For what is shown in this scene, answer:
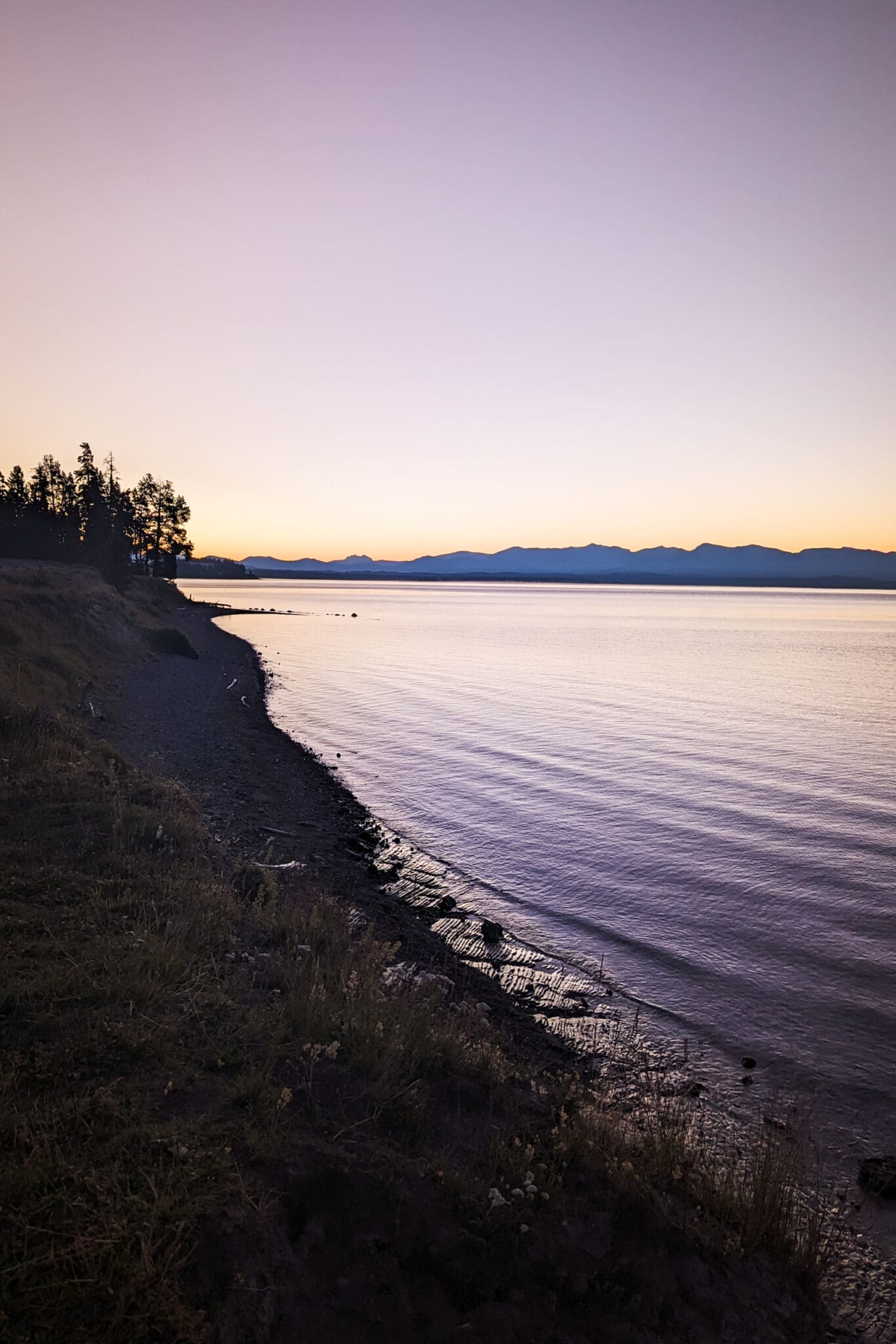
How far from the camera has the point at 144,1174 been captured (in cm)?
459

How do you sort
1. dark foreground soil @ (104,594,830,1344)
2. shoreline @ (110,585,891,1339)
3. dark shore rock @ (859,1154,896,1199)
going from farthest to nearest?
shoreline @ (110,585,891,1339), dark shore rock @ (859,1154,896,1199), dark foreground soil @ (104,594,830,1344)

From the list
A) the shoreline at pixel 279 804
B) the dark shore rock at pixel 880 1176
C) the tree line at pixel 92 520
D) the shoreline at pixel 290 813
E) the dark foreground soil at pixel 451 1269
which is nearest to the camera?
the dark foreground soil at pixel 451 1269

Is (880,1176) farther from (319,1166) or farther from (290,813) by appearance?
(290,813)

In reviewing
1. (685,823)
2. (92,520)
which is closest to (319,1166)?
(685,823)

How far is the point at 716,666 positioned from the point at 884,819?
40.5 meters

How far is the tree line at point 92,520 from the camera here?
76.2 metres

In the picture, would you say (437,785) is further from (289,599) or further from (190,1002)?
(289,599)

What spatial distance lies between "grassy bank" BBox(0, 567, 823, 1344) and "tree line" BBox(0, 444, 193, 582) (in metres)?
67.0

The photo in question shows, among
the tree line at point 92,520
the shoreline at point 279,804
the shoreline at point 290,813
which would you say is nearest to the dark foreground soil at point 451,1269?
the shoreline at point 290,813

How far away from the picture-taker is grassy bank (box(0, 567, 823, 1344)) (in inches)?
166

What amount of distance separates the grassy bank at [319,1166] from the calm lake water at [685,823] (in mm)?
2882

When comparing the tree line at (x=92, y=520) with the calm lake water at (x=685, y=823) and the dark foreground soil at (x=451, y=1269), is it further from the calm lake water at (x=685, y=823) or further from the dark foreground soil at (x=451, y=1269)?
the dark foreground soil at (x=451, y=1269)

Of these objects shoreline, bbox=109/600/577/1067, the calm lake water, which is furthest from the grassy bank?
the calm lake water

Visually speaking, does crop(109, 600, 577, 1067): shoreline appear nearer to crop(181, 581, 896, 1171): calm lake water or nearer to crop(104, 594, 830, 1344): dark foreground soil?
crop(181, 581, 896, 1171): calm lake water
